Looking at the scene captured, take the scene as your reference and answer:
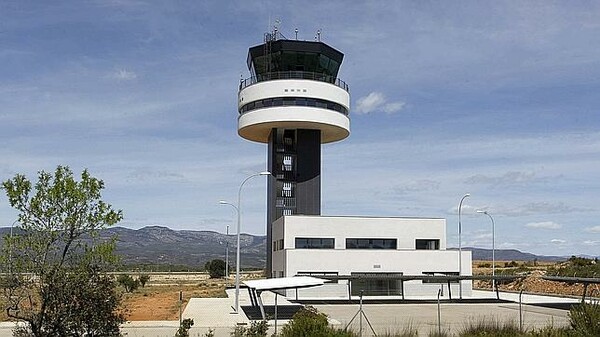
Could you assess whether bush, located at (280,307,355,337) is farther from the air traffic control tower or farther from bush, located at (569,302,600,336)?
the air traffic control tower

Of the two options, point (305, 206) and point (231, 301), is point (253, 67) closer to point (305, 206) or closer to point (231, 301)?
point (305, 206)

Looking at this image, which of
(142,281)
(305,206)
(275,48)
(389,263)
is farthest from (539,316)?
(142,281)

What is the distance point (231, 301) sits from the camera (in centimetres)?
5228

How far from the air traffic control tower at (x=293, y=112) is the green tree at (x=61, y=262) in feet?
152

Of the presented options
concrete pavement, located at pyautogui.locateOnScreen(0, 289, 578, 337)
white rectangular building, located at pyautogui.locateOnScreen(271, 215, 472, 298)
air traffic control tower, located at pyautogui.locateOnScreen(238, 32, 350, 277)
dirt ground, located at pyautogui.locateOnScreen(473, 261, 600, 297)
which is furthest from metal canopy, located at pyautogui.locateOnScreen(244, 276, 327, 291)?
dirt ground, located at pyautogui.locateOnScreen(473, 261, 600, 297)

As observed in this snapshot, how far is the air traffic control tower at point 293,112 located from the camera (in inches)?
2488

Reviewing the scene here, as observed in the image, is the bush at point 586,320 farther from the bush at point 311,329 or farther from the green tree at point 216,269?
the green tree at point 216,269

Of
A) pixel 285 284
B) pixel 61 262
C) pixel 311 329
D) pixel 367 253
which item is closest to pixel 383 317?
pixel 285 284

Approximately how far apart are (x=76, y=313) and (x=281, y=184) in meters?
49.5

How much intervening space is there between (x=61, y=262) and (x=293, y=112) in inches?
1856

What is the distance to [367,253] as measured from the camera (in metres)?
59.1

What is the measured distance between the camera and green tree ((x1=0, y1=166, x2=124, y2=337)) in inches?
635

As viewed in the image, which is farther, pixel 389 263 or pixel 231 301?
pixel 389 263

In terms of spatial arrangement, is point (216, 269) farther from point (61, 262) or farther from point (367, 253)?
point (61, 262)
